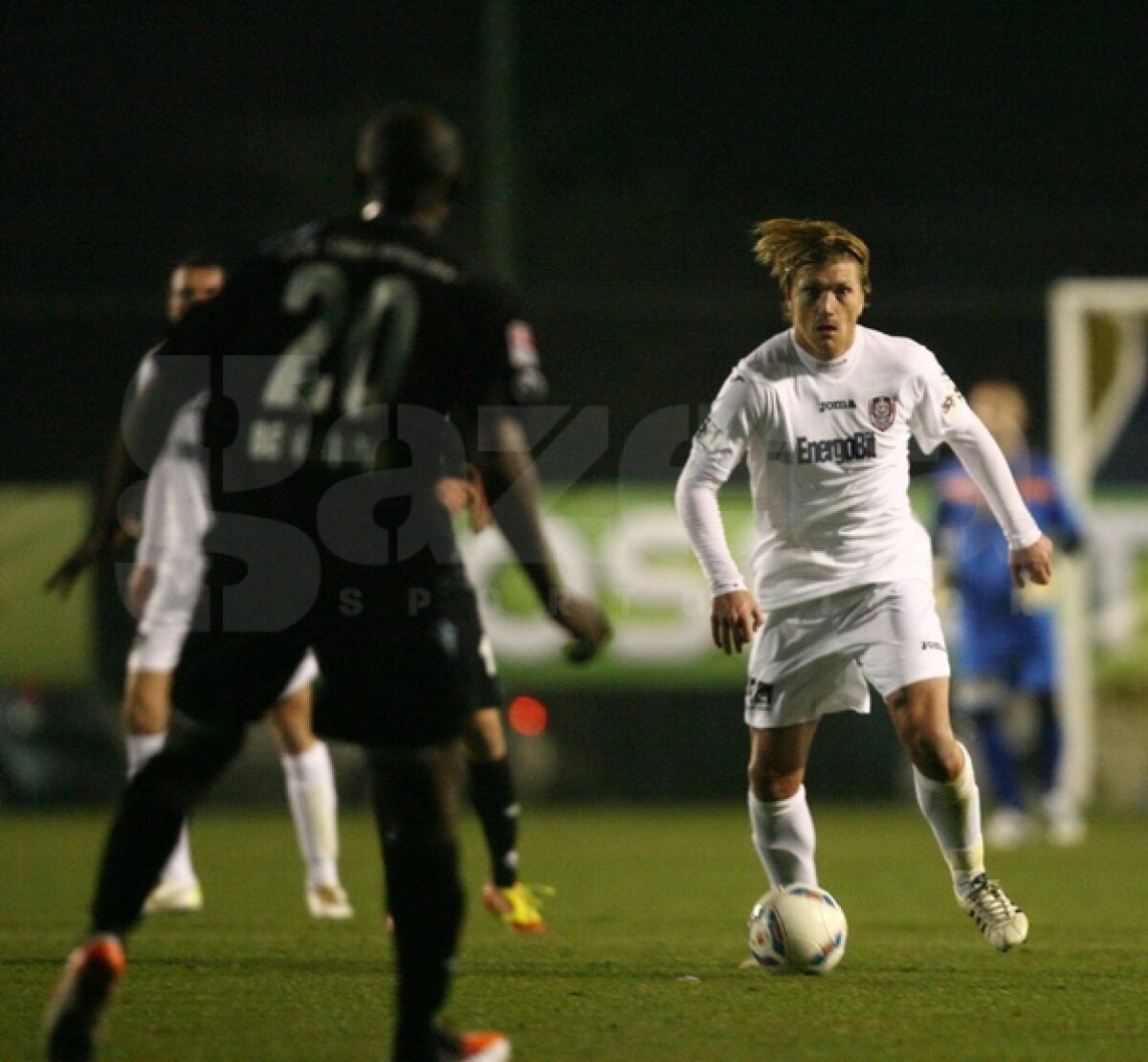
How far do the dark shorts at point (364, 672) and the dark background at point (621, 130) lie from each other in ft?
54.4

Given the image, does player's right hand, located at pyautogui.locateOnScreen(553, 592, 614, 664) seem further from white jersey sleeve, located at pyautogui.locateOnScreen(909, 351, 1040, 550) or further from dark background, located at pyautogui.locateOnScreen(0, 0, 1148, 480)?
dark background, located at pyautogui.locateOnScreen(0, 0, 1148, 480)

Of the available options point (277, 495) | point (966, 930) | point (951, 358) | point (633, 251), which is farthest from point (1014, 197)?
point (277, 495)

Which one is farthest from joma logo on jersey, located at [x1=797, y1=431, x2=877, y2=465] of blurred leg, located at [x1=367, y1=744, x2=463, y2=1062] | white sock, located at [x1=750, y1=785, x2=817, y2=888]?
blurred leg, located at [x1=367, y1=744, x2=463, y2=1062]

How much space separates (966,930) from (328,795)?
2.31 metres

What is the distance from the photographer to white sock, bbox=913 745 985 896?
6750mm

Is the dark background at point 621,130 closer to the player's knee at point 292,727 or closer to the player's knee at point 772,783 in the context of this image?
the player's knee at point 292,727

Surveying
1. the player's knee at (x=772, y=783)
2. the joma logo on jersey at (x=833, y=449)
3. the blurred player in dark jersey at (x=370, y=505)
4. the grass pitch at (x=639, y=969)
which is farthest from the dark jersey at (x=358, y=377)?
the player's knee at (x=772, y=783)

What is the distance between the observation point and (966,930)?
8039 mm

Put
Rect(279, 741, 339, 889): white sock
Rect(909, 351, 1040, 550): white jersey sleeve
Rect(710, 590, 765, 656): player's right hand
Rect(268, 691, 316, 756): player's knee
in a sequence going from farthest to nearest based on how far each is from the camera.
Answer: Rect(268, 691, 316, 756): player's knee, Rect(279, 741, 339, 889): white sock, Rect(909, 351, 1040, 550): white jersey sleeve, Rect(710, 590, 765, 656): player's right hand

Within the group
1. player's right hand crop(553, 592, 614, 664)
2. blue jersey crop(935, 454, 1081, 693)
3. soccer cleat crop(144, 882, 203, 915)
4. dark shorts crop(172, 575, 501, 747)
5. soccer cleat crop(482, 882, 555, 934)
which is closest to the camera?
dark shorts crop(172, 575, 501, 747)

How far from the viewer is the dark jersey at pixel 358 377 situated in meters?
4.73

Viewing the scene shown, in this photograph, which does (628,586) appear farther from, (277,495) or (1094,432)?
(277,495)

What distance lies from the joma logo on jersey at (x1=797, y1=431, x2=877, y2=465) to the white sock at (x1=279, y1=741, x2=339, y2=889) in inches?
102

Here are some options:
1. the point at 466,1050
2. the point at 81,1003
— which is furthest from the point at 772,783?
the point at 81,1003
